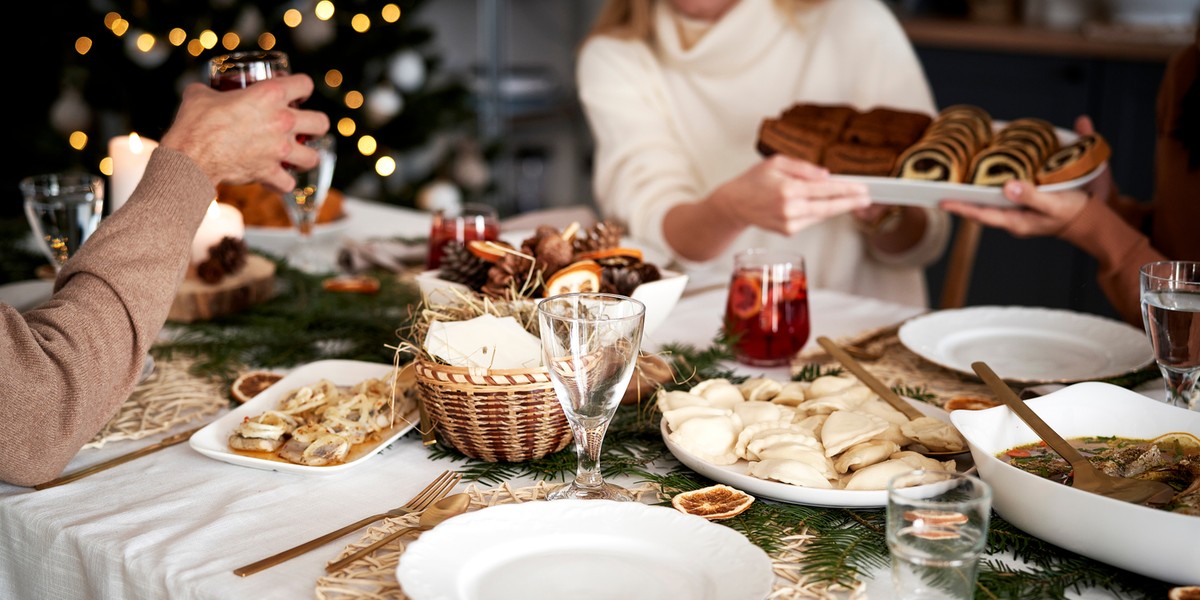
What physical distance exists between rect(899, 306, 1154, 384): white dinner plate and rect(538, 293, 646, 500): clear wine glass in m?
0.51

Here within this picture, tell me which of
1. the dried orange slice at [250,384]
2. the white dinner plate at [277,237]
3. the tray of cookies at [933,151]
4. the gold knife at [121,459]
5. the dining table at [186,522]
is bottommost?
the dining table at [186,522]

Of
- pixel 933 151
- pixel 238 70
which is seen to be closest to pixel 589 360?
pixel 238 70

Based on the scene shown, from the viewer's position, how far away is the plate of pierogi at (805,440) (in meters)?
0.79

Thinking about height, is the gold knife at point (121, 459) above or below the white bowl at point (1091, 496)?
below

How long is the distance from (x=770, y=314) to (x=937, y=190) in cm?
44

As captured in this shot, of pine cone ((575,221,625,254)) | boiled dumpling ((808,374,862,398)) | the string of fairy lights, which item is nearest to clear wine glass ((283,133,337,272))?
pine cone ((575,221,625,254))

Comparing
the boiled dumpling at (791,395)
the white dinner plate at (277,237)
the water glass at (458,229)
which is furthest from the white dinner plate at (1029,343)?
the white dinner plate at (277,237)

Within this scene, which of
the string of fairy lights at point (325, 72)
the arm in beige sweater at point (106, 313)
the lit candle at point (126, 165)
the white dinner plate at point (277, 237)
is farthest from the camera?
the string of fairy lights at point (325, 72)

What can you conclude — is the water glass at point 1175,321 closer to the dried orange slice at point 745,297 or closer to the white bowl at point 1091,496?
the white bowl at point 1091,496

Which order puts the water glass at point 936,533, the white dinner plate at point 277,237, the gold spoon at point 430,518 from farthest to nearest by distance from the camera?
the white dinner plate at point 277,237
the gold spoon at point 430,518
the water glass at point 936,533

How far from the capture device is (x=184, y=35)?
315 centimetres

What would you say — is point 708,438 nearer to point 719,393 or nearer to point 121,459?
point 719,393

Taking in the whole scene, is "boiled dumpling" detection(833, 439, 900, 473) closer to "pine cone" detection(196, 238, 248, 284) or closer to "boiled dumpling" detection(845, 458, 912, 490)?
"boiled dumpling" detection(845, 458, 912, 490)

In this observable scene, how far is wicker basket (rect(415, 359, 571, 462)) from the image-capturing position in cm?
85
